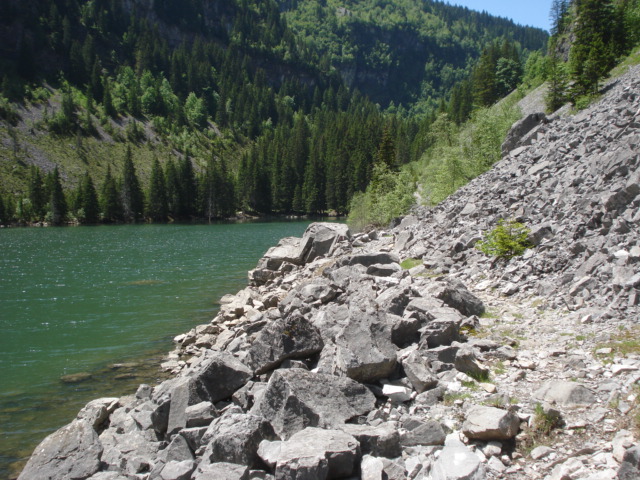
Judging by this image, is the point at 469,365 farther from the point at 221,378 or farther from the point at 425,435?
the point at 221,378

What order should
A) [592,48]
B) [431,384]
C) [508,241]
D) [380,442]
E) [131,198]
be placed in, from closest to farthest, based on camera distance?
1. [380,442]
2. [431,384]
3. [508,241]
4. [592,48]
5. [131,198]

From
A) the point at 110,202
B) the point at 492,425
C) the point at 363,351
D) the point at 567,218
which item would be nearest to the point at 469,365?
the point at 363,351

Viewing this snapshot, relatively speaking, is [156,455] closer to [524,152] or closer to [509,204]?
[509,204]

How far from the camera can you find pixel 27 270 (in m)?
44.7

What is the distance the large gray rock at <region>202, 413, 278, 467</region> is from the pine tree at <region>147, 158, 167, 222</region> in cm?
12636

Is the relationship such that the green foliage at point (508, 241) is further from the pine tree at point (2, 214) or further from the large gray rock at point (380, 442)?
the pine tree at point (2, 214)

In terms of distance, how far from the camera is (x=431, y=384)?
922 cm

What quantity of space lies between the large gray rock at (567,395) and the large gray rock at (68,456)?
28.7ft

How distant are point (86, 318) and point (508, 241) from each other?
2390 cm

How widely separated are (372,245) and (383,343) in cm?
2473

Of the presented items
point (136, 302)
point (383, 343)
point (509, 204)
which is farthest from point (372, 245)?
point (383, 343)

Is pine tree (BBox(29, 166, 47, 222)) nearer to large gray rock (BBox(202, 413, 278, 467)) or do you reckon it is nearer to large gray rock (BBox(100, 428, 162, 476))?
large gray rock (BBox(100, 428, 162, 476))

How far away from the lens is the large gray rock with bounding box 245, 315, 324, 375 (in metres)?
11.1

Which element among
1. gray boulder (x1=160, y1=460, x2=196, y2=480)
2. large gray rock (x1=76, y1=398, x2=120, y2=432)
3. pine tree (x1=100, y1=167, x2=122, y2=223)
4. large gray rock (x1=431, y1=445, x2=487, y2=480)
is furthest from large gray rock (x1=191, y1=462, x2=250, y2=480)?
pine tree (x1=100, y1=167, x2=122, y2=223)
